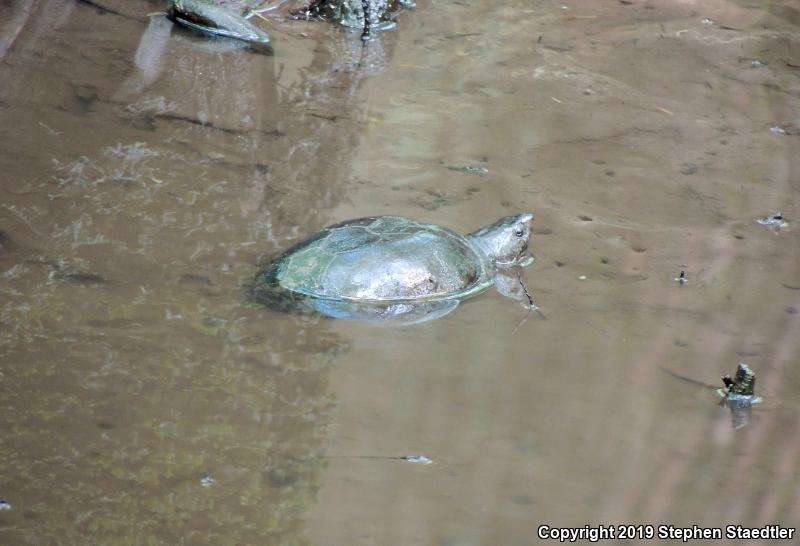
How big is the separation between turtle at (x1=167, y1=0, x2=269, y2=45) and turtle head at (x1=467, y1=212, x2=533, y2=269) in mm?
3311

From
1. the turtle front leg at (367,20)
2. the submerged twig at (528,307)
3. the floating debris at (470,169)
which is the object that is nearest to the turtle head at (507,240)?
the submerged twig at (528,307)

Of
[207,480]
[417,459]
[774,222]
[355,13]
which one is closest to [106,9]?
[355,13]

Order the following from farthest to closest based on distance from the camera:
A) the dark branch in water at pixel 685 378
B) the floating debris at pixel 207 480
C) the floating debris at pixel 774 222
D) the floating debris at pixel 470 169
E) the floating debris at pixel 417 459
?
1. the floating debris at pixel 470 169
2. the floating debris at pixel 774 222
3. the dark branch in water at pixel 685 378
4. the floating debris at pixel 417 459
5. the floating debris at pixel 207 480

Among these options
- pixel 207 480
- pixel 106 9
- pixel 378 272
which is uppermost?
pixel 106 9

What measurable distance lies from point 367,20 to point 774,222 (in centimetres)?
384

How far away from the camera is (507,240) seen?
4.57 meters

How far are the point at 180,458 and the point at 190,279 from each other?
1169 mm

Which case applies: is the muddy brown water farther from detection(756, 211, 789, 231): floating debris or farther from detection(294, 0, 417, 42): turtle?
detection(294, 0, 417, 42): turtle

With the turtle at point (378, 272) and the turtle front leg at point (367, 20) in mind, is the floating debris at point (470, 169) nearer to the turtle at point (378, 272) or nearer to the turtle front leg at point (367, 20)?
the turtle at point (378, 272)

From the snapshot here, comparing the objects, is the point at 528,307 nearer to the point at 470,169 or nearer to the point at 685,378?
the point at 685,378

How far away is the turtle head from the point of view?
14.9 feet

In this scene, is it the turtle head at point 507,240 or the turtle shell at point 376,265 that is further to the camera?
the turtle head at point 507,240

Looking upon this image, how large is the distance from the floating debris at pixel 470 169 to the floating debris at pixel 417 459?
2.48 metres

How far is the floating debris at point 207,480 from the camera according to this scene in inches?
122
